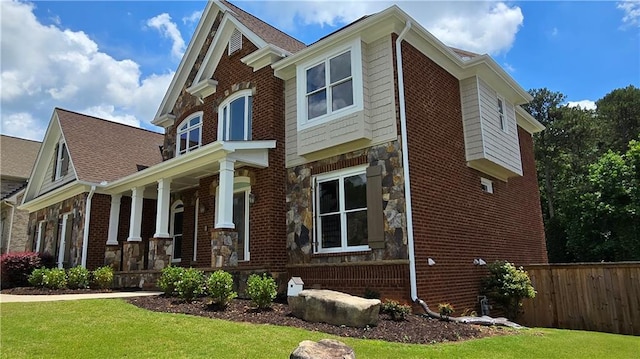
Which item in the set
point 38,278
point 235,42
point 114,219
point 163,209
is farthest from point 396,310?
point 114,219

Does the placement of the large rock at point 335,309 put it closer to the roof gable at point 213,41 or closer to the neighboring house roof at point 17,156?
the roof gable at point 213,41

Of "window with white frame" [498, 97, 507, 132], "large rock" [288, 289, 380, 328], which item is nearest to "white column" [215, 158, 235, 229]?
"large rock" [288, 289, 380, 328]

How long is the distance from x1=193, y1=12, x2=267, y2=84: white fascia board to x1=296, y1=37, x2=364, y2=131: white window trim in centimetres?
368

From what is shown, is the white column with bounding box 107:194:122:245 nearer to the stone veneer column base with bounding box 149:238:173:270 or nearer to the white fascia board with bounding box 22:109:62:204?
the stone veneer column base with bounding box 149:238:173:270

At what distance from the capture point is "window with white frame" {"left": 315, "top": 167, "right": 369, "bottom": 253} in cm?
1033

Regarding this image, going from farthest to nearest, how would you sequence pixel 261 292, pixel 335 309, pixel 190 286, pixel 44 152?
pixel 44 152 → pixel 190 286 → pixel 261 292 → pixel 335 309

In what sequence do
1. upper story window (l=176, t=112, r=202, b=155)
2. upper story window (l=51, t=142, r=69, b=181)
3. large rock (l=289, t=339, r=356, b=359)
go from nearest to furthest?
large rock (l=289, t=339, r=356, b=359), upper story window (l=176, t=112, r=202, b=155), upper story window (l=51, t=142, r=69, b=181)

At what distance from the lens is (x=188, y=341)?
6188 millimetres

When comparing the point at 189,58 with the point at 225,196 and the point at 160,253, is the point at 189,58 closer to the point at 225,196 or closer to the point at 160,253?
the point at 160,253

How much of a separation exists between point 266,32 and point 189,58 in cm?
364

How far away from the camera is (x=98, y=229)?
1609 centimetres

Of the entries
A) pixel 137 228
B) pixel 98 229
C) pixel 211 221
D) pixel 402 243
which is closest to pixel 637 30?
pixel 402 243

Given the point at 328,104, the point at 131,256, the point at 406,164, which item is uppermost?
the point at 328,104

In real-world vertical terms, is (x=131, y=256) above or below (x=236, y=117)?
below
